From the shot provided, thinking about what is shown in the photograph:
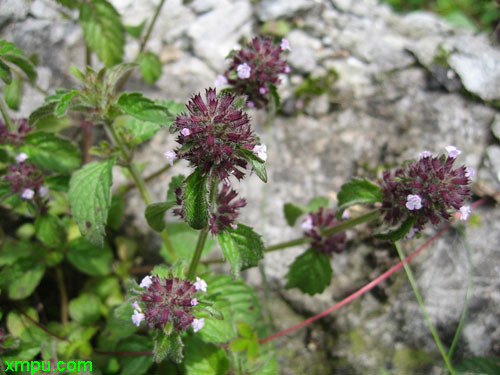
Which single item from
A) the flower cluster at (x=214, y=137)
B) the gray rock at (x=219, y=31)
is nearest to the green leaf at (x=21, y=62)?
the flower cluster at (x=214, y=137)

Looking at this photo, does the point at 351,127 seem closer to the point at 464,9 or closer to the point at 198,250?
the point at 198,250

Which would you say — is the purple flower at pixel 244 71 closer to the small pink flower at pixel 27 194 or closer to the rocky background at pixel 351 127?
the rocky background at pixel 351 127

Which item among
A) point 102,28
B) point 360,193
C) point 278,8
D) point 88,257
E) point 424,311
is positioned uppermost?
point 278,8

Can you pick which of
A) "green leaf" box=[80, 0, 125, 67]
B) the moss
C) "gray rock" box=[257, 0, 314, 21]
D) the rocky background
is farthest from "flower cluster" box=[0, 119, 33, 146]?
the moss

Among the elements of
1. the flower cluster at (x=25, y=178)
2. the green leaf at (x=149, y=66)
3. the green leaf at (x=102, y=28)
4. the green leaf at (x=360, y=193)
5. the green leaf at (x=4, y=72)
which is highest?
the green leaf at (x=102, y=28)

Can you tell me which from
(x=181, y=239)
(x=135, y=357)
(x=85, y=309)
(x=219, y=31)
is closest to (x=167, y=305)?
(x=135, y=357)

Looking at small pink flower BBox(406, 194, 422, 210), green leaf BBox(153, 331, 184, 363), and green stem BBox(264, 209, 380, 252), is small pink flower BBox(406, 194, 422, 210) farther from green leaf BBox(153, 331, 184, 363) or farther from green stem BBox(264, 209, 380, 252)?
green leaf BBox(153, 331, 184, 363)
